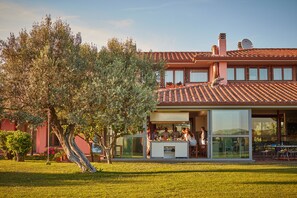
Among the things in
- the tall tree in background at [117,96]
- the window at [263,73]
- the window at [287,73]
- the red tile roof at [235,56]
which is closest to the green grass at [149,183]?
the tall tree in background at [117,96]

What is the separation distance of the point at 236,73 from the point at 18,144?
13214 mm

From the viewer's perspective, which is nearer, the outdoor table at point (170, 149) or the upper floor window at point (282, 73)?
the outdoor table at point (170, 149)

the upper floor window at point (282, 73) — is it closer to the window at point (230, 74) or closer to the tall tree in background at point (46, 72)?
the window at point (230, 74)

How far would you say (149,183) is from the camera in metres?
13.1

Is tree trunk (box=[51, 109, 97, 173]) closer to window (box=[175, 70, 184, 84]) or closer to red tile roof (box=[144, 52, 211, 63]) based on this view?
red tile roof (box=[144, 52, 211, 63])

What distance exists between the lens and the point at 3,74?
1511cm

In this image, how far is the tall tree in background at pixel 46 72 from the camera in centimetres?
1464

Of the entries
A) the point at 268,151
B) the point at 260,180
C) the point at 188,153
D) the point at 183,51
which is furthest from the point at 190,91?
the point at 260,180

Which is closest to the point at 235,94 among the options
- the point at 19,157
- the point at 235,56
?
the point at 235,56

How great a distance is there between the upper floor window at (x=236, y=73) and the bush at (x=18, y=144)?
12.3m

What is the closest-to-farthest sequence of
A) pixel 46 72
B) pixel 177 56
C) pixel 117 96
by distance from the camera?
pixel 46 72 → pixel 117 96 → pixel 177 56

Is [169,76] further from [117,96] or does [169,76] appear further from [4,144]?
[117,96]

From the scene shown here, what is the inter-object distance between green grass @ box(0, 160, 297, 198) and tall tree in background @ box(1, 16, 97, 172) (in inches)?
89.3

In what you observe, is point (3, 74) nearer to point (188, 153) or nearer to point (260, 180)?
point (260, 180)
